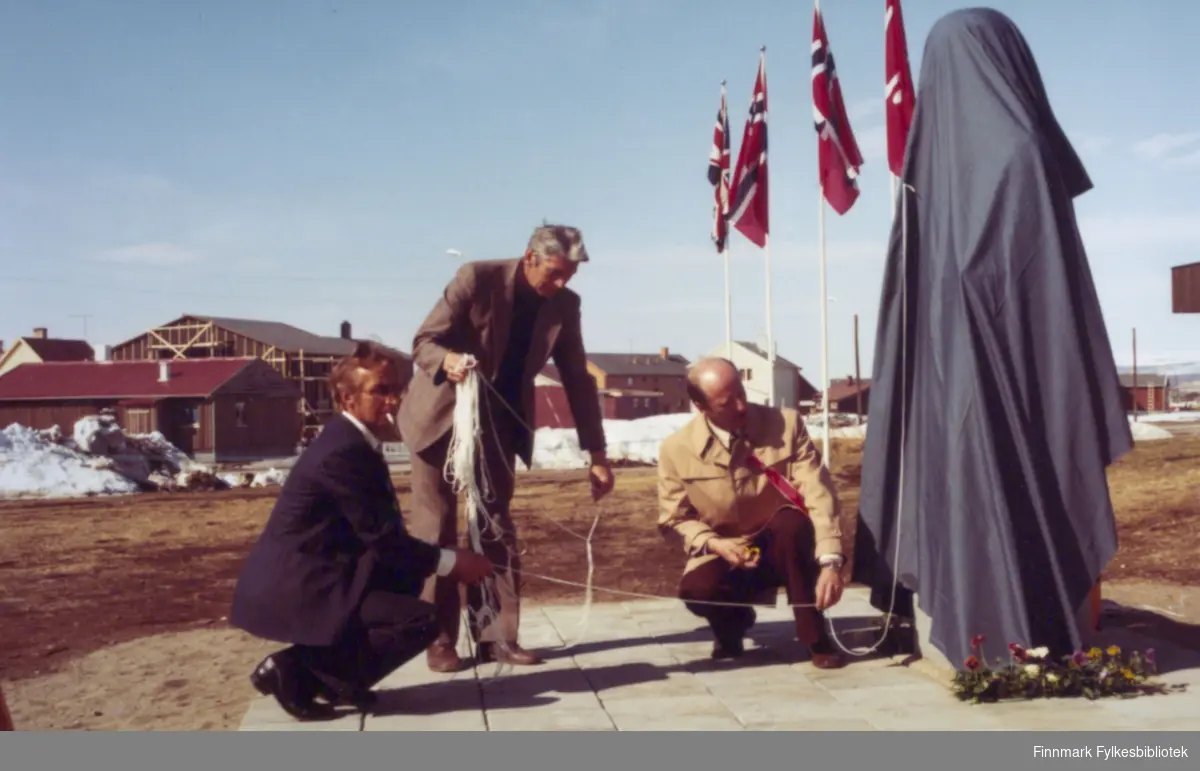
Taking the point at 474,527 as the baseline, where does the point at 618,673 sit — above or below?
below

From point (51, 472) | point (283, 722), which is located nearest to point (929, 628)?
point (283, 722)

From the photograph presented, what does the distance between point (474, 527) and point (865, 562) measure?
1712 millimetres

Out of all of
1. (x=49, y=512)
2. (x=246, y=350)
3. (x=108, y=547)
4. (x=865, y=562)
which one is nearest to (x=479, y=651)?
(x=865, y=562)

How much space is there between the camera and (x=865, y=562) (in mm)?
4758

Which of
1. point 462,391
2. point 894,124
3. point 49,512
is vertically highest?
point 894,124

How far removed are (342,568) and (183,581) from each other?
6.05 meters

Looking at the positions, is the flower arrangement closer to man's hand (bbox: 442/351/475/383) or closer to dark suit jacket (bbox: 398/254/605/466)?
dark suit jacket (bbox: 398/254/605/466)

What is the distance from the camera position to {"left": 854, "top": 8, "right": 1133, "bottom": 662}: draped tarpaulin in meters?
3.97

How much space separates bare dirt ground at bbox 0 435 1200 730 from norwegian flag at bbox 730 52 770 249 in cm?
373

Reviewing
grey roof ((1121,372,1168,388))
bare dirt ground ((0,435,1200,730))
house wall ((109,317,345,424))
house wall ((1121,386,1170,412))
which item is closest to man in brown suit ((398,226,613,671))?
bare dirt ground ((0,435,1200,730))

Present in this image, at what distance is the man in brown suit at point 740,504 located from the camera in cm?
457

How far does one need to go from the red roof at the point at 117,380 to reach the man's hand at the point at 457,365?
34.4 meters

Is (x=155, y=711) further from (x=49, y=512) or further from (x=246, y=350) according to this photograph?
(x=246, y=350)

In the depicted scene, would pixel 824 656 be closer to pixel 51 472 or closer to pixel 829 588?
pixel 829 588
